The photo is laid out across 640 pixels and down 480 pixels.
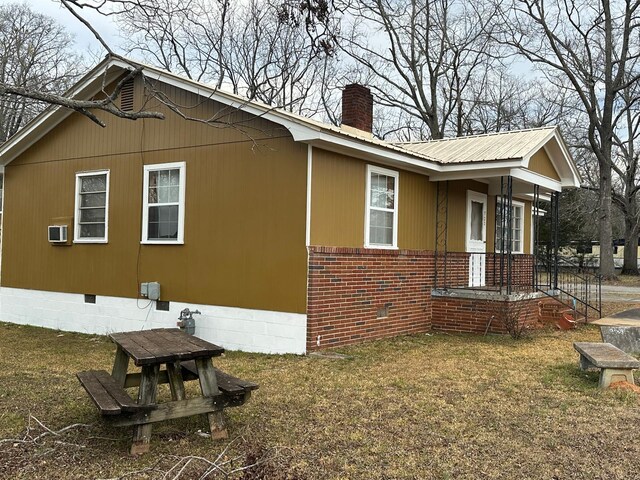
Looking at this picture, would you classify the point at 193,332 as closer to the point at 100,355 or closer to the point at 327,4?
the point at 100,355

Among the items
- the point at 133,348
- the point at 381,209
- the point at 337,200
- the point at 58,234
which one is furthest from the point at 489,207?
the point at 133,348

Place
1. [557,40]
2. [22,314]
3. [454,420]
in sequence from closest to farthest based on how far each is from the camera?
[454,420] < [22,314] < [557,40]

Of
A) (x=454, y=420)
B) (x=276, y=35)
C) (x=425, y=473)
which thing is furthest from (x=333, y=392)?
(x=276, y=35)

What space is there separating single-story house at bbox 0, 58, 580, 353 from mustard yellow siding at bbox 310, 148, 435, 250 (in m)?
0.03

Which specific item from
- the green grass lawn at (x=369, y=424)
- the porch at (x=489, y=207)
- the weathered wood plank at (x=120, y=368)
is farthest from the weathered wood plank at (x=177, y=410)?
the porch at (x=489, y=207)

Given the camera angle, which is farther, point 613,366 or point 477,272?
point 477,272

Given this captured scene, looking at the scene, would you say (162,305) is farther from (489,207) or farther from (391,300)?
(489,207)

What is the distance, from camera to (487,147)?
10.9 metres

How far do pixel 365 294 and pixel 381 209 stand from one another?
1432 mm

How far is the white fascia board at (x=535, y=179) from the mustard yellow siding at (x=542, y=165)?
7.6 inches

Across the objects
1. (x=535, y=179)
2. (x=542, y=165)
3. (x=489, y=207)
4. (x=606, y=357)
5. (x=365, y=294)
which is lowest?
(x=606, y=357)

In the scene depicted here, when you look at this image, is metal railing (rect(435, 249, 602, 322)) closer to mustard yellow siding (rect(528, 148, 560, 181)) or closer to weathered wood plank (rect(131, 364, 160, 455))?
mustard yellow siding (rect(528, 148, 560, 181))

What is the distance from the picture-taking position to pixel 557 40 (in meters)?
25.7

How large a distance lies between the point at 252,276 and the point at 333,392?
10.1 ft
